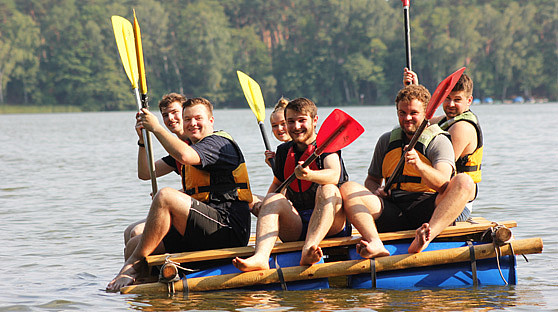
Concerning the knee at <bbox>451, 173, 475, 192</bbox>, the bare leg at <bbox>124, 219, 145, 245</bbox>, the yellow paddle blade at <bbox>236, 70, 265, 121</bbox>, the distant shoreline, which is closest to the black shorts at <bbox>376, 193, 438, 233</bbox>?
the knee at <bbox>451, 173, 475, 192</bbox>

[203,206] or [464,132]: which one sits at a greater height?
[464,132]

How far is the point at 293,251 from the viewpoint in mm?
4488

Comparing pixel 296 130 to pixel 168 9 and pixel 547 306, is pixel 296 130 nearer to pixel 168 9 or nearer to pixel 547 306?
pixel 547 306

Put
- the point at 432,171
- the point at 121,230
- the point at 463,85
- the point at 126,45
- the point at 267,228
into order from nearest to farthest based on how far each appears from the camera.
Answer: the point at 432,171
the point at 267,228
the point at 463,85
the point at 126,45
the point at 121,230

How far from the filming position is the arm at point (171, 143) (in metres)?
4.15

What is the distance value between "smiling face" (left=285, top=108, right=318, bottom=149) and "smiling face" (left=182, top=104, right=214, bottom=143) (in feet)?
1.65

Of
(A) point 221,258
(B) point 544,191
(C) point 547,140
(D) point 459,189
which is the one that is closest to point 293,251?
(A) point 221,258

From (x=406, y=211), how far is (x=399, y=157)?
321 millimetres

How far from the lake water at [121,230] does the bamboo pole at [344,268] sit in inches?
5.6

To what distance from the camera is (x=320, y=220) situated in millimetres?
4332

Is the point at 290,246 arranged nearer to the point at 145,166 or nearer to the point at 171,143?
the point at 171,143

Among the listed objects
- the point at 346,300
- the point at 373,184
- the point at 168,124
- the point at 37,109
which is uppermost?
the point at 37,109

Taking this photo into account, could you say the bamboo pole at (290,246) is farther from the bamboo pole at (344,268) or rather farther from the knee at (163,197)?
the knee at (163,197)

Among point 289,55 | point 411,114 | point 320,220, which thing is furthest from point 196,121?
point 289,55
